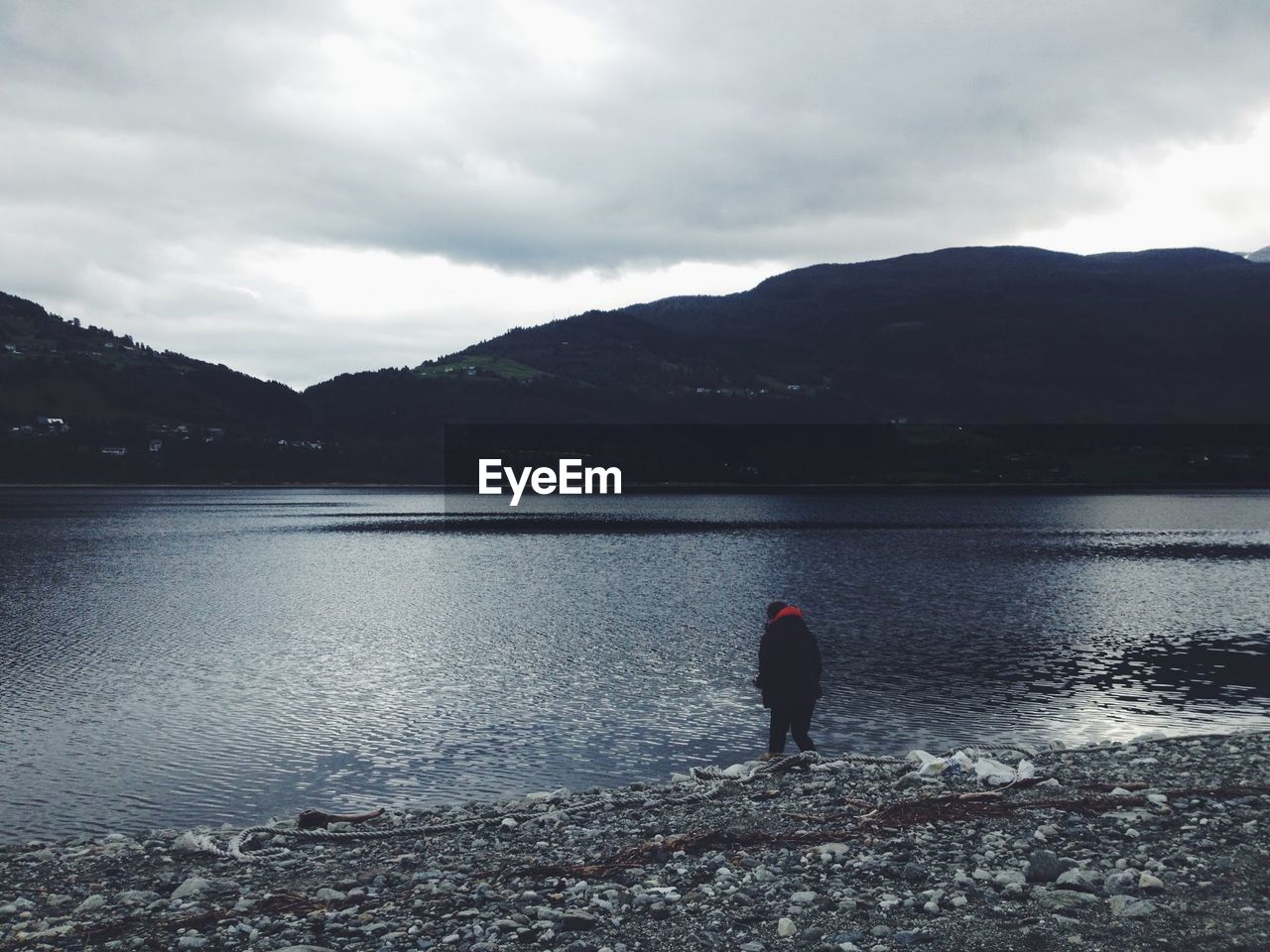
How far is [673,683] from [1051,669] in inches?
580

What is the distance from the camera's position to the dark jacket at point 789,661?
21.9 metres

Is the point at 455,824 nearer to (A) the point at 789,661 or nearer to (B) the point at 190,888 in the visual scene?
(B) the point at 190,888

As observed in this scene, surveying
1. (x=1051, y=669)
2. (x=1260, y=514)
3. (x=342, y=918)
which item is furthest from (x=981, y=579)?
(x=1260, y=514)

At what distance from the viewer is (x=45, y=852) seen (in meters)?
17.2

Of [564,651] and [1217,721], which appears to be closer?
[1217,721]

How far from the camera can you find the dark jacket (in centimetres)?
2189

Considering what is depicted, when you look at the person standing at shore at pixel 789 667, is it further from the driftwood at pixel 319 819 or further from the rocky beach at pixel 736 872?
the driftwood at pixel 319 819

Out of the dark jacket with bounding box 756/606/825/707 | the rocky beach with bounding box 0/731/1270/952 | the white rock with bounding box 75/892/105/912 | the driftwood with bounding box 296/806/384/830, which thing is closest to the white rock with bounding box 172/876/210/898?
the rocky beach with bounding box 0/731/1270/952

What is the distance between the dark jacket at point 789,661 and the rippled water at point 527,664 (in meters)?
3.38

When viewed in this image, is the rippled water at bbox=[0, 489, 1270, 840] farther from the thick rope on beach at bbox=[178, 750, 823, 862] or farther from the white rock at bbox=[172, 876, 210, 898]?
the white rock at bbox=[172, 876, 210, 898]

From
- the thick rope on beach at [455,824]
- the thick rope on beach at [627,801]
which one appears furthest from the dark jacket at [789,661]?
the thick rope on beach at [455,824]

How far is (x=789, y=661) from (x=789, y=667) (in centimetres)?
17

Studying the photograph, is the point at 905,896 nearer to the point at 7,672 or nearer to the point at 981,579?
the point at 7,672

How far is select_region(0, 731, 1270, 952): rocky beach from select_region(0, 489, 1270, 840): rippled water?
186 inches
